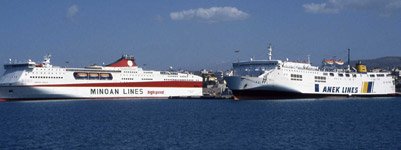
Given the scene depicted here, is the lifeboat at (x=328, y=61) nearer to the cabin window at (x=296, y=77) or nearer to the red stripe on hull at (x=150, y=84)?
the cabin window at (x=296, y=77)

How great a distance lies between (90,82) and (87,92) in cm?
141

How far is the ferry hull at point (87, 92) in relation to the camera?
209 feet

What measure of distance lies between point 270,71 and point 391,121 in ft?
82.4

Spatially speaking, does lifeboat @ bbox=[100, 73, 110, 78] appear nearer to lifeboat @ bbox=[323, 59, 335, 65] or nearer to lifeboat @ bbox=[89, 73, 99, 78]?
lifeboat @ bbox=[89, 73, 99, 78]

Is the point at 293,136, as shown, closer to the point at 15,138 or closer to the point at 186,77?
the point at 15,138

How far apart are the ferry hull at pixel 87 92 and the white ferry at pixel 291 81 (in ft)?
50.0

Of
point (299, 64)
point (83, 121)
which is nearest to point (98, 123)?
point (83, 121)

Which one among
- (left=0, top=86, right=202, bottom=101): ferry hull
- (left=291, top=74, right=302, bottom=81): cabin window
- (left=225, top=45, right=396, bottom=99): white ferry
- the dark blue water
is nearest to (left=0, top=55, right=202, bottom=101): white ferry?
(left=0, top=86, right=202, bottom=101): ferry hull

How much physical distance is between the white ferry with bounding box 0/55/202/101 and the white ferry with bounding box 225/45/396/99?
1535cm

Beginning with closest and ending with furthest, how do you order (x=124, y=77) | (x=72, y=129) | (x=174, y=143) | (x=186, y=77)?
(x=174, y=143) → (x=72, y=129) → (x=124, y=77) → (x=186, y=77)

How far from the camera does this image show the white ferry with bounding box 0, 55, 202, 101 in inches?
2530

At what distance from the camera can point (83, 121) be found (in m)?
34.7

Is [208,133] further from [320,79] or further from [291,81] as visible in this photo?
[320,79]

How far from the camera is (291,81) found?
58.6 meters
